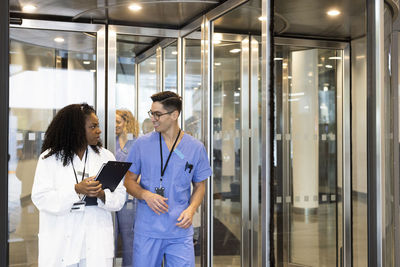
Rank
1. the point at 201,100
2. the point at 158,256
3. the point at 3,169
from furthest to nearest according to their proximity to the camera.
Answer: the point at 201,100 → the point at 158,256 → the point at 3,169

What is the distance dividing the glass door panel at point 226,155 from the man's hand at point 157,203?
1.12 metres

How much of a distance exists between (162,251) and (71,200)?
74cm

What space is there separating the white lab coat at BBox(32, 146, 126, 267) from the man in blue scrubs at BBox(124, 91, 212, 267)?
0.90 ft

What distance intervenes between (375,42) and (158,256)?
1908mm

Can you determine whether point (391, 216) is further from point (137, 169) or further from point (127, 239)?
point (127, 239)

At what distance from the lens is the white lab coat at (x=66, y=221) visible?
2623mm

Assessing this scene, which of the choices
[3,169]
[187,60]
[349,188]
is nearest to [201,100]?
[187,60]

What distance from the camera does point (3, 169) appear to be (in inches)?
64.3

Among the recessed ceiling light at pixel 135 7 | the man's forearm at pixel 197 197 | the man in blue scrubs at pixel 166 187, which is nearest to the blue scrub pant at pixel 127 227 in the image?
the man in blue scrubs at pixel 166 187

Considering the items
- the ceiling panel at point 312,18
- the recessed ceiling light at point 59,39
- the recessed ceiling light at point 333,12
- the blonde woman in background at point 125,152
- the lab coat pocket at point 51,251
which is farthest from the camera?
the blonde woman in background at point 125,152

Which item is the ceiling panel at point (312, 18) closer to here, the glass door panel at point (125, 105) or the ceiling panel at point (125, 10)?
the ceiling panel at point (125, 10)

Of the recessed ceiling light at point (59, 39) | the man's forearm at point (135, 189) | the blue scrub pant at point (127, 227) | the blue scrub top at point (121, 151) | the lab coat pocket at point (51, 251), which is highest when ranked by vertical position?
the recessed ceiling light at point (59, 39)

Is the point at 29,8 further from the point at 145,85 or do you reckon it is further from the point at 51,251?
the point at 51,251

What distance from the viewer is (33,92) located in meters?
4.20
